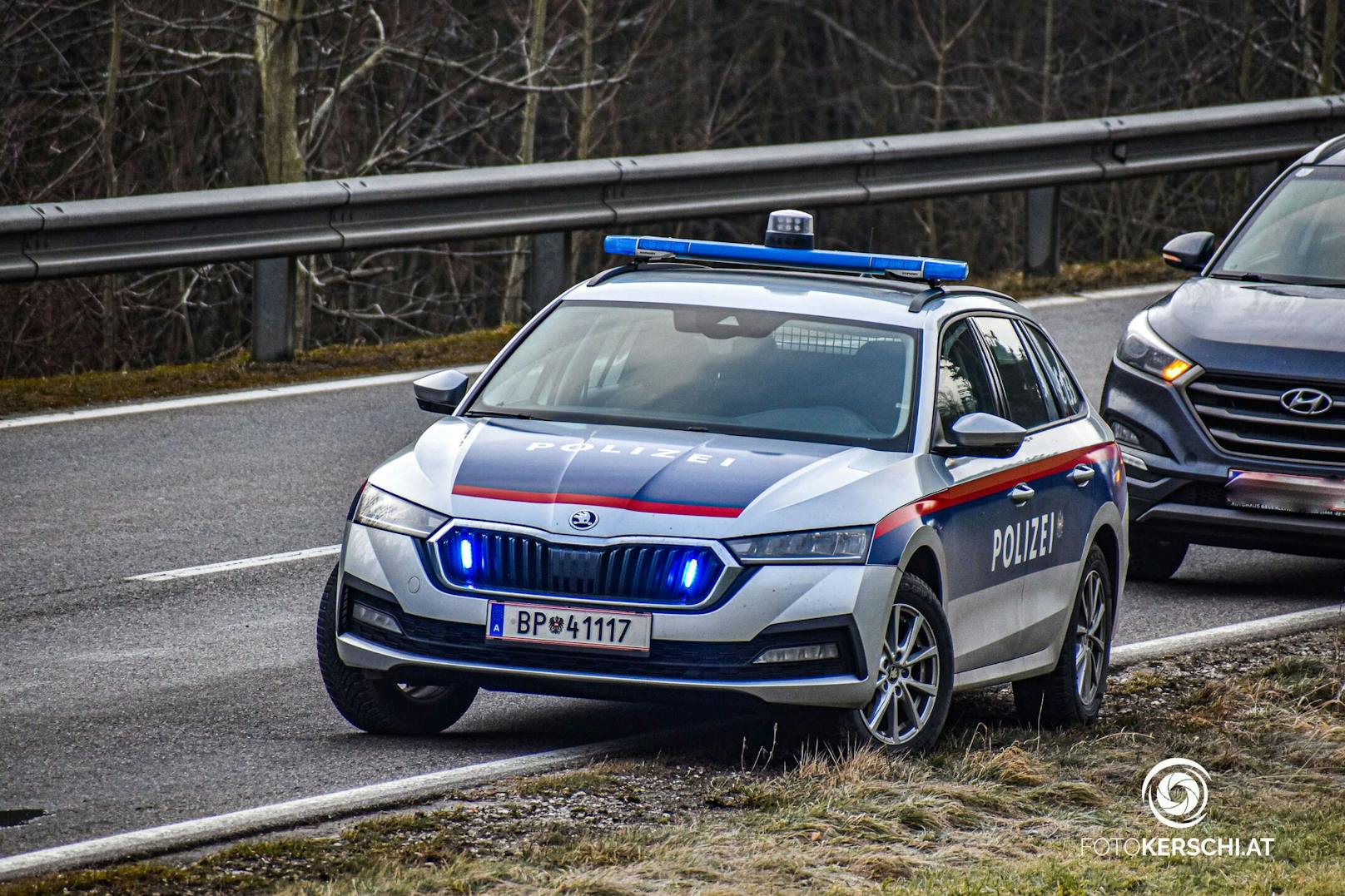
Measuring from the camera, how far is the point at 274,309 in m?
14.8

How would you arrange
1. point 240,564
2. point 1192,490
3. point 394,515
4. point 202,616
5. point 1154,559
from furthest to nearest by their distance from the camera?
point 1154,559 → point 1192,490 → point 240,564 → point 202,616 → point 394,515

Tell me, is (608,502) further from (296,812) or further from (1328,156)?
(1328,156)

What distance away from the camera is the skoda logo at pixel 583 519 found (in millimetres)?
7004

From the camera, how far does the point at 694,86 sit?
3859 centimetres

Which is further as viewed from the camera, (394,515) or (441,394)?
(441,394)

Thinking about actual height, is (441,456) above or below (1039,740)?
above

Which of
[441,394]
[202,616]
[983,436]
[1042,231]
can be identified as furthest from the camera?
[1042,231]

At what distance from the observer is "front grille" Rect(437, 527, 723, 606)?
6.95 metres

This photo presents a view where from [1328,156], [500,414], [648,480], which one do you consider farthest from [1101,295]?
[648,480]

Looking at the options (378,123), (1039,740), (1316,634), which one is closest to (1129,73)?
(378,123)

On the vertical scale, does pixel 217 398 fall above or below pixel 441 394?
below

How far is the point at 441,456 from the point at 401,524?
35 cm

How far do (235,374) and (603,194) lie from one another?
295cm

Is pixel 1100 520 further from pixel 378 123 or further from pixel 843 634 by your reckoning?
pixel 378 123
